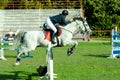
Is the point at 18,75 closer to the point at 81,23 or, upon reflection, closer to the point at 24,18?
the point at 81,23

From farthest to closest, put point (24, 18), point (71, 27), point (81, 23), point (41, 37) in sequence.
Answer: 1. point (24, 18)
2. point (81, 23)
3. point (41, 37)
4. point (71, 27)

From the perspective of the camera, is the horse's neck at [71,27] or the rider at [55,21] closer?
the rider at [55,21]

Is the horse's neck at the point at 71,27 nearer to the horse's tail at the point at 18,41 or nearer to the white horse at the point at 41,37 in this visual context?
the white horse at the point at 41,37

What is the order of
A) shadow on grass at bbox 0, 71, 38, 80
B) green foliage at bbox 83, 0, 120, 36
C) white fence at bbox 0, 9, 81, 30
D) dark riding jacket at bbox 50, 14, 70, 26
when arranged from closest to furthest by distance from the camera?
1. shadow on grass at bbox 0, 71, 38, 80
2. dark riding jacket at bbox 50, 14, 70, 26
3. white fence at bbox 0, 9, 81, 30
4. green foliage at bbox 83, 0, 120, 36

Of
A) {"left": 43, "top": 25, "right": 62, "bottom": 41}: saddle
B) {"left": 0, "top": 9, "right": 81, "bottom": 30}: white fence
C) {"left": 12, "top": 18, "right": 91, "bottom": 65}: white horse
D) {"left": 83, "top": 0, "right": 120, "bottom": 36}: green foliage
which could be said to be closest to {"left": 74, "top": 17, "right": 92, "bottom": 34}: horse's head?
{"left": 12, "top": 18, "right": 91, "bottom": 65}: white horse

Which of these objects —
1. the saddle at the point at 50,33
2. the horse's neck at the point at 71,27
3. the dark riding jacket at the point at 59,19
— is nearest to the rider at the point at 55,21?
the dark riding jacket at the point at 59,19

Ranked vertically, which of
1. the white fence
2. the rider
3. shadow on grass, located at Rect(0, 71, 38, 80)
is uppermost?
the rider

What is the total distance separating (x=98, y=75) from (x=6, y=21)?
21.9 meters

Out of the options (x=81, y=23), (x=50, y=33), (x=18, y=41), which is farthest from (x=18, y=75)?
(x=81, y=23)

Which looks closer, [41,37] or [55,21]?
[55,21]

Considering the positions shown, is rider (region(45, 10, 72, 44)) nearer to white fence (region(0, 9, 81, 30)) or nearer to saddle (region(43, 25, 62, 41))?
saddle (region(43, 25, 62, 41))

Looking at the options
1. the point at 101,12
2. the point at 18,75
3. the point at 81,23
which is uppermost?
the point at 81,23

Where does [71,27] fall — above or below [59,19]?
below

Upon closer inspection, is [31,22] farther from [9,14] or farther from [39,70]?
[39,70]
